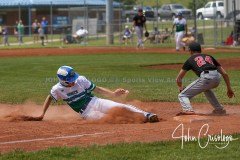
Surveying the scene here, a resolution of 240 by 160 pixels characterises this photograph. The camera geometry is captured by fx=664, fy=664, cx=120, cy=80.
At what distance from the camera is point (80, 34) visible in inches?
1854

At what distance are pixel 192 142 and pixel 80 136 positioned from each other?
1749 millimetres

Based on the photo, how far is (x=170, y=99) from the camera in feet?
49.9

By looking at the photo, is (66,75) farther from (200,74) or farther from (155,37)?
(155,37)

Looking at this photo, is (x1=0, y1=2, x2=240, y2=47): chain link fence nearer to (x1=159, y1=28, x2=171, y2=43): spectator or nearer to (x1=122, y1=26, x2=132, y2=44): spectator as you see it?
(x1=159, y1=28, x2=171, y2=43): spectator

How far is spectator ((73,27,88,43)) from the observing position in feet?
153

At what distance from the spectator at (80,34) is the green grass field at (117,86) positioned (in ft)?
54.4

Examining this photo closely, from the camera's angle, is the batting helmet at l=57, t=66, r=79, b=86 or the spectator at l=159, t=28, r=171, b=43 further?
the spectator at l=159, t=28, r=171, b=43

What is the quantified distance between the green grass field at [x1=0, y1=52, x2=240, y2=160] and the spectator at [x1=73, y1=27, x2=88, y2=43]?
16580 millimetres

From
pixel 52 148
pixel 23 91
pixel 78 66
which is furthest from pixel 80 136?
pixel 78 66

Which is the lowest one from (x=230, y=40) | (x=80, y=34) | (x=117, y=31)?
(x=230, y=40)

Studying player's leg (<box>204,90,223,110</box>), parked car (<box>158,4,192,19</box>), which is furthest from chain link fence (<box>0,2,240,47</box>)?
player's leg (<box>204,90,223,110</box>)

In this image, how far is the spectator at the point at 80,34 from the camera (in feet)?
153

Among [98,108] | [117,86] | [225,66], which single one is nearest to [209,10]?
[225,66]

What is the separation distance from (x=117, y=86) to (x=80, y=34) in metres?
29.4
